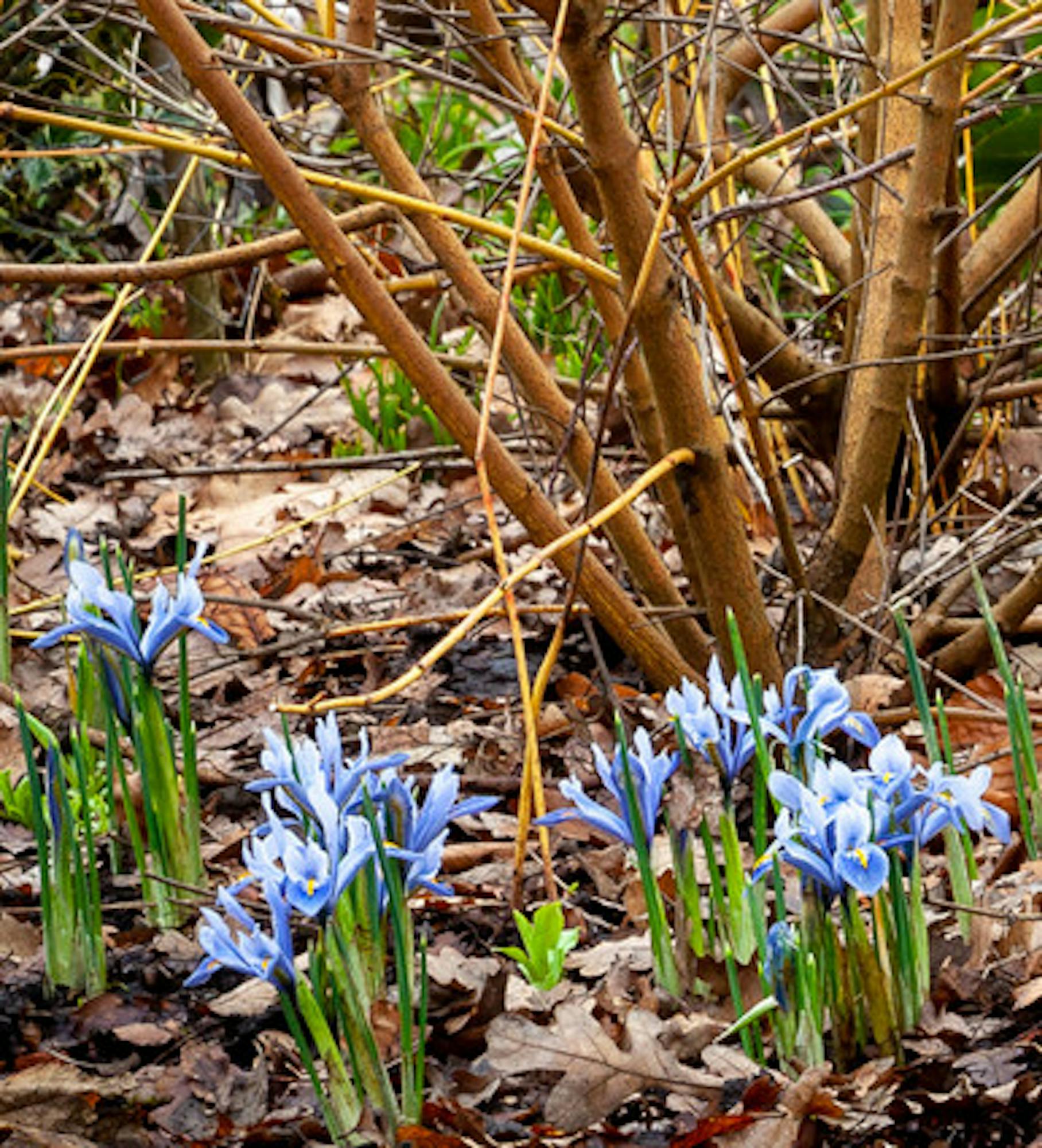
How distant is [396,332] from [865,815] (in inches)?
35.3

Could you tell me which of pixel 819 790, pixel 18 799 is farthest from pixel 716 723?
pixel 18 799

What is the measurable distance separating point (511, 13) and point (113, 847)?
1.40m

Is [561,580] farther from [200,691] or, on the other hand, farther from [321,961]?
[321,961]

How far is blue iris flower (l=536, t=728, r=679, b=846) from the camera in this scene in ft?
5.76

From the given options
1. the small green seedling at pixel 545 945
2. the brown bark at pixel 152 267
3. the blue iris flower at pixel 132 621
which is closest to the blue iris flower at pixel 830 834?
the small green seedling at pixel 545 945

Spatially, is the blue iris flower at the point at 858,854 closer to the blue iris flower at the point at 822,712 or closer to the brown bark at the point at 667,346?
the blue iris flower at the point at 822,712

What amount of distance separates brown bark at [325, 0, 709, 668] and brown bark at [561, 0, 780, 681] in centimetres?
12

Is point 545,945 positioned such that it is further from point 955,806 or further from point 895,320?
point 895,320

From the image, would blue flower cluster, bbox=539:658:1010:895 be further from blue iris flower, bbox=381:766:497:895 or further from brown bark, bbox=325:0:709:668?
brown bark, bbox=325:0:709:668

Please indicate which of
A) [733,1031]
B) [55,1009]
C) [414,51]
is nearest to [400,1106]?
[733,1031]

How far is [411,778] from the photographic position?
5.90ft

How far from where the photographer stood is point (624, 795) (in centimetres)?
176

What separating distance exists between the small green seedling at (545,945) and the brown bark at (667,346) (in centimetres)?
70

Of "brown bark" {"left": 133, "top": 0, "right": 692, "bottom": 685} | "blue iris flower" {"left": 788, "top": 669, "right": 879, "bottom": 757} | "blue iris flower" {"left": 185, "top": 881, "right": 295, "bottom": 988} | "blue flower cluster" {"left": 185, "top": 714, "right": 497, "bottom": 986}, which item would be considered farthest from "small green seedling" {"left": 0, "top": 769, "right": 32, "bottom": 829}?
"blue iris flower" {"left": 788, "top": 669, "right": 879, "bottom": 757}
